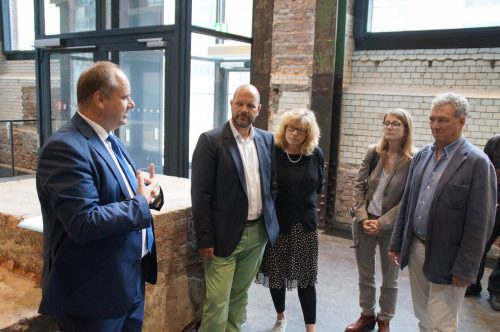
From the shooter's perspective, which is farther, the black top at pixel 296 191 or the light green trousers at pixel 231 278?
the black top at pixel 296 191

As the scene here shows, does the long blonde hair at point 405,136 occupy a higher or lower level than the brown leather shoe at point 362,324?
higher

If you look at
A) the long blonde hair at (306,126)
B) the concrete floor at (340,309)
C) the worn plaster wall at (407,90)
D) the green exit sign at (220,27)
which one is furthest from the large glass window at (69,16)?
the concrete floor at (340,309)

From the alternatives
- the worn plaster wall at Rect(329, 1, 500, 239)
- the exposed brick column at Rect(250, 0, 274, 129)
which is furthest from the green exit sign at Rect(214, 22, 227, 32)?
the worn plaster wall at Rect(329, 1, 500, 239)

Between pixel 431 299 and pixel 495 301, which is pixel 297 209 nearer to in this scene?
pixel 431 299

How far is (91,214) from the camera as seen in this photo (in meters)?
1.48

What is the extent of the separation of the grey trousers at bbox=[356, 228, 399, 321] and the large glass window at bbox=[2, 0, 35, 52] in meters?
8.77

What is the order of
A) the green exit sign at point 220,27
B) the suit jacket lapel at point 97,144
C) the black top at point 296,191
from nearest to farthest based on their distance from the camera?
the suit jacket lapel at point 97,144
the black top at point 296,191
the green exit sign at point 220,27

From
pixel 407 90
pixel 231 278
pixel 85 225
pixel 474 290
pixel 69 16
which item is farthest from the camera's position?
pixel 69 16

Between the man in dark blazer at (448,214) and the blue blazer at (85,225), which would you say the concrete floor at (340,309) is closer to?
the man in dark blazer at (448,214)

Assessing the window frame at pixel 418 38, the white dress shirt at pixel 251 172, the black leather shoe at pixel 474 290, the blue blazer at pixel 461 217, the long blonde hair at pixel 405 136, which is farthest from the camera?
the window frame at pixel 418 38

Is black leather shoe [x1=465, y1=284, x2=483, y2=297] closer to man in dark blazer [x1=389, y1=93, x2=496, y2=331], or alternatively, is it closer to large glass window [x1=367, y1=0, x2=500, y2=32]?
man in dark blazer [x1=389, y1=93, x2=496, y2=331]

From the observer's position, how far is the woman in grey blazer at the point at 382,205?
2914mm

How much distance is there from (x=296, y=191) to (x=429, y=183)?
0.81 meters

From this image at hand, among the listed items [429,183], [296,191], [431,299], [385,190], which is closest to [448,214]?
[429,183]
